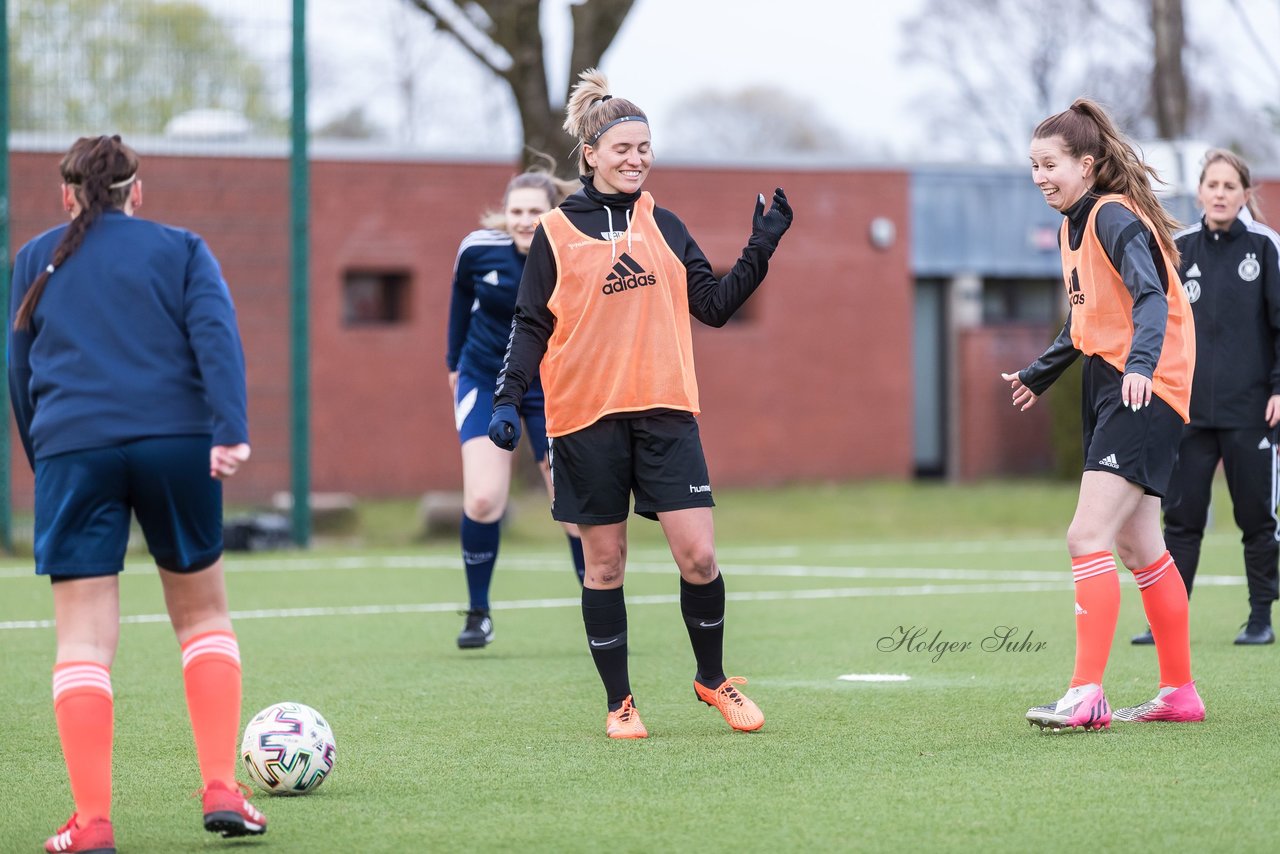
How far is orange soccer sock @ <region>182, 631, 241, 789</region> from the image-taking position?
416cm

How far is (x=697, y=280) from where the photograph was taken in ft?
18.7

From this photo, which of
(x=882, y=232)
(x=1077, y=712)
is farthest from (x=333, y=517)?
(x=1077, y=712)

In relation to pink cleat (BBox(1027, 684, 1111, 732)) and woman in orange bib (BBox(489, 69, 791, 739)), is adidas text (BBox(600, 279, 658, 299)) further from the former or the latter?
pink cleat (BBox(1027, 684, 1111, 732))

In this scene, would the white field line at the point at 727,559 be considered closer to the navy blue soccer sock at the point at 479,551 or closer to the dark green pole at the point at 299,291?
the dark green pole at the point at 299,291

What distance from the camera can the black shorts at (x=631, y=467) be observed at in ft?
18.2

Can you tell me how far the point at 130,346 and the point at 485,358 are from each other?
389cm

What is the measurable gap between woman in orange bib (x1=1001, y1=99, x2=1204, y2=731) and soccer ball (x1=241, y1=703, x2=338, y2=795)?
231 centimetres

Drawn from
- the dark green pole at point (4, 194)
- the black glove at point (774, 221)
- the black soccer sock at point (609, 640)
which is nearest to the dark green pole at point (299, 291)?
the dark green pole at point (4, 194)

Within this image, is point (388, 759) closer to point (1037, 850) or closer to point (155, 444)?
point (155, 444)

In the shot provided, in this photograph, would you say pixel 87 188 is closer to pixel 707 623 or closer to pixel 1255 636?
pixel 707 623

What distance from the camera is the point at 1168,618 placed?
224 inches

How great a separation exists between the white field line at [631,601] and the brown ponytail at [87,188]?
207 inches

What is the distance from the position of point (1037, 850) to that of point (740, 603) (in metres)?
6.14

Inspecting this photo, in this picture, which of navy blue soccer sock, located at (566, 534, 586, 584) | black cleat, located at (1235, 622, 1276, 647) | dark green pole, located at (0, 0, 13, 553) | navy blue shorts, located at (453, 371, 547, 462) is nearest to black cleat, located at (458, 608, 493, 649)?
navy blue soccer sock, located at (566, 534, 586, 584)
